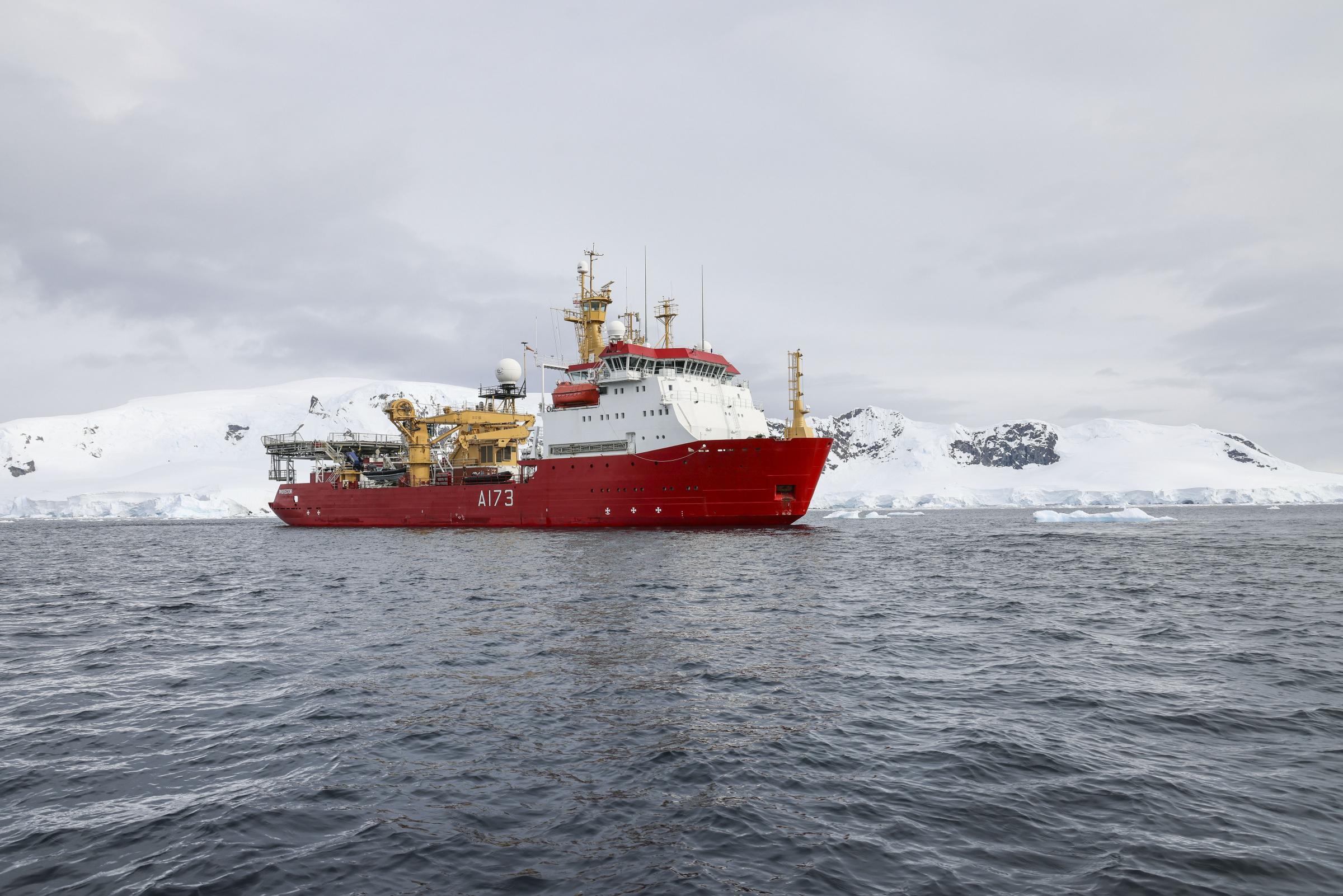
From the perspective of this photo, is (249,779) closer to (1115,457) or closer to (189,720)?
(189,720)

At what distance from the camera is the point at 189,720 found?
9.20 m

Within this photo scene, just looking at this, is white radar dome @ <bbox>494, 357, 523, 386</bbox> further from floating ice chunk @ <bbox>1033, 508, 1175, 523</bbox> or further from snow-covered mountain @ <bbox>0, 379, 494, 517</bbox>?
snow-covered mountain @ <bbox>0, 379, 494, 517</bbox>

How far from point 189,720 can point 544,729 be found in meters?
4.95

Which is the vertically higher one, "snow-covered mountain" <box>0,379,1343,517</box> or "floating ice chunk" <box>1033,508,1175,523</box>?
"snow-covered mountain" <box>0,379,1343,517</box>

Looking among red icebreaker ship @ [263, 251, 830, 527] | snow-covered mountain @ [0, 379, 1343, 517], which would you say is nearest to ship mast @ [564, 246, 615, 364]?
red icebreaker ship @ [263, 251, 830, 527]

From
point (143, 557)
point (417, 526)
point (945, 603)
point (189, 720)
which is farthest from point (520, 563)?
point (417, 526)

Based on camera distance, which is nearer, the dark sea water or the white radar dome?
the dark sea water

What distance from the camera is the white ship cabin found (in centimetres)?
4153

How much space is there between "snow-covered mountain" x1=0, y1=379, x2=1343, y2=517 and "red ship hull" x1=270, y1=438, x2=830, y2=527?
300ft

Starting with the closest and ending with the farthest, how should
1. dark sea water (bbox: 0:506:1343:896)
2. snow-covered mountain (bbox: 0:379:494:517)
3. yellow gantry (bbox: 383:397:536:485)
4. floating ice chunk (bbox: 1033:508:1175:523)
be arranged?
dark sea water (bbox: 0:506:1343:896), yellow gantry (bbox: 383:397:536:485), floating ice chunk (bbox: 1033:508:1175:523), snow-covered mountain (bbox: 0:379:494:517)

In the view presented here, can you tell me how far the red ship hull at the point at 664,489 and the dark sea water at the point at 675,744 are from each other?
19.3 metres

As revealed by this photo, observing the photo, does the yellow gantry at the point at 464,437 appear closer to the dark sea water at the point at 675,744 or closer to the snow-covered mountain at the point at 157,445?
the dark sea water at the point at 675,744

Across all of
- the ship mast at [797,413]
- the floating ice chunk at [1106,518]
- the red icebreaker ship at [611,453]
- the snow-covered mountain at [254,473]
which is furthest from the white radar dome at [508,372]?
the snow-covered mountain at [254,473]

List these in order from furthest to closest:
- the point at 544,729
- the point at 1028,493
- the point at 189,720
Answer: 1. the point at 1028,493
2. the point at 189,720
3. the point at 544,729
